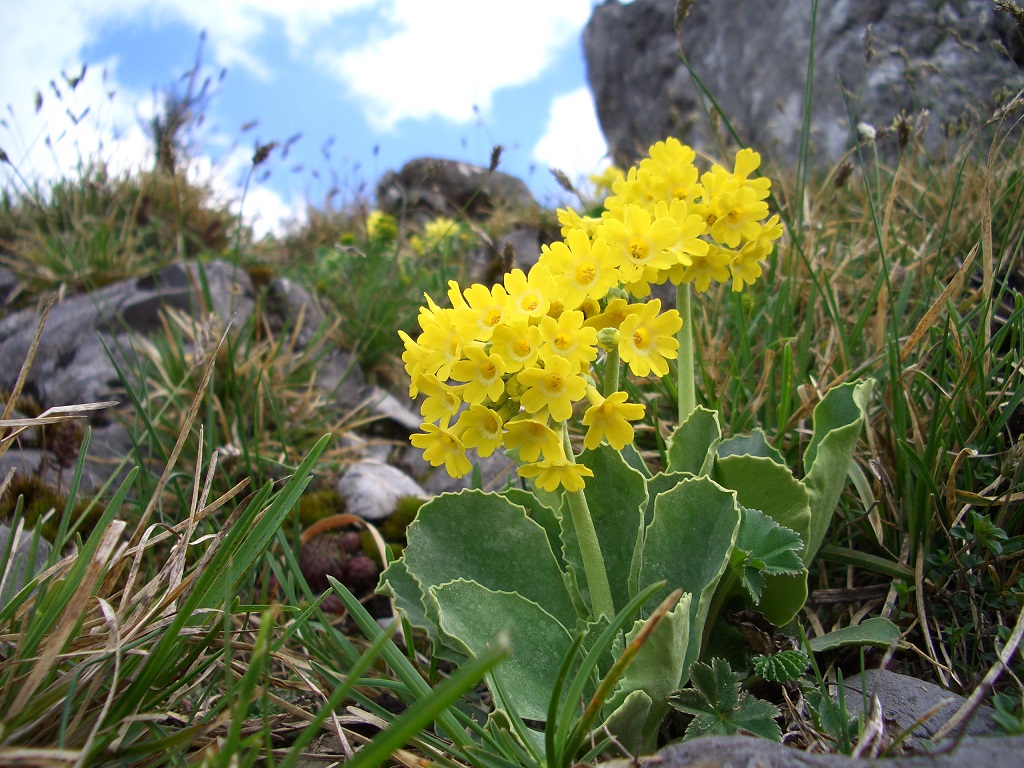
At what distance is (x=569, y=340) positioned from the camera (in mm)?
1221

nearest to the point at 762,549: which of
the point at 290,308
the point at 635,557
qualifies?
the point at 635,557

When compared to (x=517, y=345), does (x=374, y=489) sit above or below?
below

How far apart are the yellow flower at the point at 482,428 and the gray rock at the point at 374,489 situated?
58.4 inches

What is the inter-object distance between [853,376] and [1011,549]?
2.27 feet

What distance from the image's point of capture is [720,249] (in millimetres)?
1641

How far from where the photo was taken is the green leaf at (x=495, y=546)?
1593mm

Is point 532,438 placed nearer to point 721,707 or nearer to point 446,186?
point 721,707

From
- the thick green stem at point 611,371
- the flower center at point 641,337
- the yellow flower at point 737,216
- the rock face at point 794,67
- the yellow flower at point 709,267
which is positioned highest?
the rock face at point 794,67

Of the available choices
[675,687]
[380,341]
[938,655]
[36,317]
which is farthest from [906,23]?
[36,317]

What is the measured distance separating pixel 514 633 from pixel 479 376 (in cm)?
55

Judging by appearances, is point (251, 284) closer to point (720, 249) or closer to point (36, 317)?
point (36, 317)

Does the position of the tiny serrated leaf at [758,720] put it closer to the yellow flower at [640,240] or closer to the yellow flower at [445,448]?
the yellow flower at [445,448]

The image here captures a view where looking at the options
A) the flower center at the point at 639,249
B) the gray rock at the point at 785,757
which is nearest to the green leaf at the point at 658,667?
the gray rock at the point at 785,757

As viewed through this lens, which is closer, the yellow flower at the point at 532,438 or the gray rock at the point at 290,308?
the yellow flower at the point at 532,438
